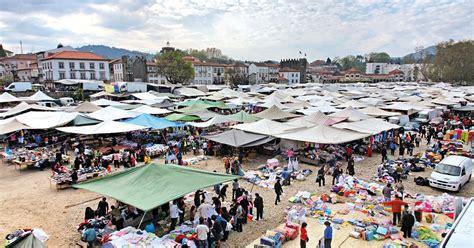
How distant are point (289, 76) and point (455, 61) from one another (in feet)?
139

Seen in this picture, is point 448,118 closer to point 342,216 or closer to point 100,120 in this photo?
point 342,216

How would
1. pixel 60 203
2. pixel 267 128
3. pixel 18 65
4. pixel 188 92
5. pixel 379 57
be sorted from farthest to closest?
pixel 379 57
pixel 18 65
pixel 188 92
pixel 267 128
pixel 60 203

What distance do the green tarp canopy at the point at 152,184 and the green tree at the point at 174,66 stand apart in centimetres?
5003

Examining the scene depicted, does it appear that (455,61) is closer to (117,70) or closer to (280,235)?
(117,70)

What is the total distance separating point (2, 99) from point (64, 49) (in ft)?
110

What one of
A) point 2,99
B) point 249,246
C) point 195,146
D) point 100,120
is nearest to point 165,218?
point 249,246

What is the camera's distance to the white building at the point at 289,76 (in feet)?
308

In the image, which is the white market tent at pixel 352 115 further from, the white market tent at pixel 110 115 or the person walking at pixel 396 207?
the white market tent at pixel 110 115

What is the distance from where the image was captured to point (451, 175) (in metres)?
11.5

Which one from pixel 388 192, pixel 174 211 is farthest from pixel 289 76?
pixel 174 211

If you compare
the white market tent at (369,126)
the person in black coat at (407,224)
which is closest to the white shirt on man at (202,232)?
the person in black coat at (407,224)

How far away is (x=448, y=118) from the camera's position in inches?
1117

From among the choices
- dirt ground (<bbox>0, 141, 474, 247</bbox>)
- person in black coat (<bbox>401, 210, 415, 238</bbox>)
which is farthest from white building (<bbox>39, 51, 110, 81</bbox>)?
person in black coat (<bbox>401, 210, 415, 238</bbox>)

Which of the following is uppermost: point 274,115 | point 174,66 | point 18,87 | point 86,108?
point 174,66
